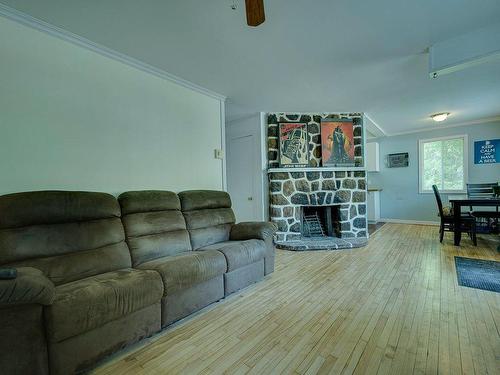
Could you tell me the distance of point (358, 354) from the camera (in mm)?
1583

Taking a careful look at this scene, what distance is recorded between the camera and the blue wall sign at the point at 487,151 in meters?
5.16

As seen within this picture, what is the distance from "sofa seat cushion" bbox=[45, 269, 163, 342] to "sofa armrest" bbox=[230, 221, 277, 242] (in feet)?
4.18

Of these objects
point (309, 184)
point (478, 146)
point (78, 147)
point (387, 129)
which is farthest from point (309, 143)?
point (478, 146)

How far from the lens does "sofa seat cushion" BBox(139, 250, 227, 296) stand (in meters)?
1.88

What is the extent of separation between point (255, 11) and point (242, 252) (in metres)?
1.98

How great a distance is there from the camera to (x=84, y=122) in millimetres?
2293

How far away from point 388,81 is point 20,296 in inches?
159

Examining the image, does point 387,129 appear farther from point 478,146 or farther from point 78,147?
point 78,147

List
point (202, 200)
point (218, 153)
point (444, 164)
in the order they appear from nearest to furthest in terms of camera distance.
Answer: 1. point (202, 200)
2. point (218, 153)
3. point (444, 164)

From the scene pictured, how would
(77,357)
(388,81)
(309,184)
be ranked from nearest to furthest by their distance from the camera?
(77,357)
(388,81)
(309,184)

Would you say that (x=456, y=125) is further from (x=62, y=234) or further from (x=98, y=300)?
(x=62, y=234)

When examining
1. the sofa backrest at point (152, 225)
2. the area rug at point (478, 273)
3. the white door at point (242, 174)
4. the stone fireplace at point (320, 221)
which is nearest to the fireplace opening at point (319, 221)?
the stone fireplace at point (320, 221)

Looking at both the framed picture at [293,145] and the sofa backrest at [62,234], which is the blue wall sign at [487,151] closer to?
the framed picture at [293,145]

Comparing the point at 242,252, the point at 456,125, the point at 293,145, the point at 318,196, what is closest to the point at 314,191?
the point at 318,196
